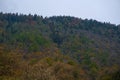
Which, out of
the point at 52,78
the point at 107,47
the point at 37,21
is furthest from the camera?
the point at 37,21

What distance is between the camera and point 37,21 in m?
199

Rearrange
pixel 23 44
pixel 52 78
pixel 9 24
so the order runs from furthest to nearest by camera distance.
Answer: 1. pixel 9 24
2. pixel 23 44
3. pixel 52 78

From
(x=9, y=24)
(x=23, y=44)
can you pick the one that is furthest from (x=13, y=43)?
(x=9, y=24)

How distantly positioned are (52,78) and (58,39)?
115 metres

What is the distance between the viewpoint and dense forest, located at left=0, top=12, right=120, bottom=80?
60.4m

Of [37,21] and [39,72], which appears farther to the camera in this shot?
[37,21]

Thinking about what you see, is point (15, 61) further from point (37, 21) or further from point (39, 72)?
point (37, 21)

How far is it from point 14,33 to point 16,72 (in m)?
109

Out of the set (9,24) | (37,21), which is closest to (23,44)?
(9,24)

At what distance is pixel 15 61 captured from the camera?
57.0m

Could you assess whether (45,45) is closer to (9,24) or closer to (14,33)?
(14,33)

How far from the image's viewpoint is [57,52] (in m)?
129

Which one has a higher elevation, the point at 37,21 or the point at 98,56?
the point at 37,21

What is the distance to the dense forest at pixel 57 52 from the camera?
6041cm
